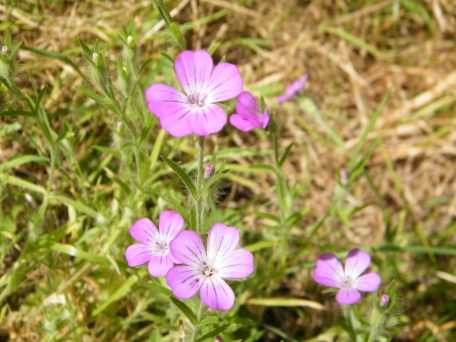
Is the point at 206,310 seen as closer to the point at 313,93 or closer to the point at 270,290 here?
the point at 270,290

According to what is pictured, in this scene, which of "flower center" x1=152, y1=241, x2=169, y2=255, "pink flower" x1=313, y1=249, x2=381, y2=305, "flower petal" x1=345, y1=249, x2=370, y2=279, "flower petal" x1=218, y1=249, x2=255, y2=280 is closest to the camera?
"flower petal" x1=218, y1=249, x2=255, y2=280

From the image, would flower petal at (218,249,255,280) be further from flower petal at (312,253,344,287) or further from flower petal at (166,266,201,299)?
flower petal at (312,253,344,287)

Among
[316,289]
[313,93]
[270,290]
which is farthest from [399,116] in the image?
[270,290]

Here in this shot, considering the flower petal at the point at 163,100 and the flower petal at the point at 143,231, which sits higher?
the flower petal at the point at 163,100

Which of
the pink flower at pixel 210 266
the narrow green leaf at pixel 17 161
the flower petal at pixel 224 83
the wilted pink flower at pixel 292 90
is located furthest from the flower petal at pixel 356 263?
the narrow green leaf at pixel 17 161

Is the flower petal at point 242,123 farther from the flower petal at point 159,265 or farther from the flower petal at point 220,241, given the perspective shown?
the flower petal at point 159,265

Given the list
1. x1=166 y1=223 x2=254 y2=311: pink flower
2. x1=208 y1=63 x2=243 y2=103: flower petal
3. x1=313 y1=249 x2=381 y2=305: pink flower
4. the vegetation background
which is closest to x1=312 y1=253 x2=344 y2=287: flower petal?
x1=313 y1=249 x2=381 y2=305: pink flower

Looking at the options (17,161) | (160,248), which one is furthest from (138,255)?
(17,161)
